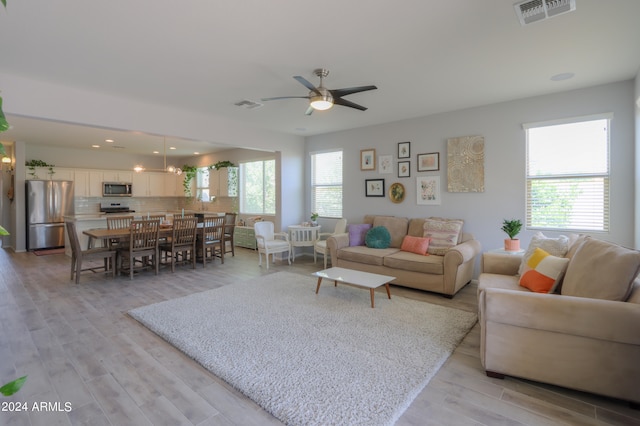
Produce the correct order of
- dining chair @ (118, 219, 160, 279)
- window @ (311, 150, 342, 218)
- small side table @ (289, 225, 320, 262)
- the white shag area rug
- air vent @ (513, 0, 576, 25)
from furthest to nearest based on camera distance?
window @ (311, 150, 342, 218) → small side table @ (289, 225, 320, 262) → dining chair @ (118, 219, 160, 279) → air vent @ (513, 0, 576, 25) → the white shag area rug

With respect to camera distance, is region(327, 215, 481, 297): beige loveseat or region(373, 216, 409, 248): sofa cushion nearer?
region(327, 215, 481, 297): beige loveseat

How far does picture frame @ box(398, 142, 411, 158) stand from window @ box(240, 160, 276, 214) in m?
3.37

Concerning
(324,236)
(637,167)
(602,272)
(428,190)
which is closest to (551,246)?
(602,272)

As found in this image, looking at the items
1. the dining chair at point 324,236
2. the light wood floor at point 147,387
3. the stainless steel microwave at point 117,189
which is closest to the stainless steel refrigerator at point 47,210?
the stainless steel microwave at point 117,189

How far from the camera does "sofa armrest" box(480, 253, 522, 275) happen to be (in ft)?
11.2

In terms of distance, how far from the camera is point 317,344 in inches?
110

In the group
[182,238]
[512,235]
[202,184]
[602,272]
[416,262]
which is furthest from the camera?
[202,184]

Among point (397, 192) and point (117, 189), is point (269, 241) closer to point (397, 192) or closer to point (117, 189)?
point (397, 192)

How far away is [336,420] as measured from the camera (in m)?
1.88

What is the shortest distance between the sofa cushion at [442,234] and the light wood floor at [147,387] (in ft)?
3.15

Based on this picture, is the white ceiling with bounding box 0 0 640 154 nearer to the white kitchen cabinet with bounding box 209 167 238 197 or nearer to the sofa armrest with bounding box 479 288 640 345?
the sofa armrest with bounding box 479 288 640 345

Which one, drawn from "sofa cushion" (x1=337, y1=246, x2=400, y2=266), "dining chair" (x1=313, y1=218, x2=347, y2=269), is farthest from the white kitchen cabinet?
"sofa cushion" (x1=337, y1=246, x2=400, y2=266)

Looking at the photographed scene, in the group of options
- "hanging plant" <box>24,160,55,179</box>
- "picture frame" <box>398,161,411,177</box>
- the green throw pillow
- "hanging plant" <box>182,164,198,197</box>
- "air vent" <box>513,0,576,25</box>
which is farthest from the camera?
"hanging plant" <box>182,164,198,197</box>

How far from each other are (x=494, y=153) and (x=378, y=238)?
2104 millimetres
